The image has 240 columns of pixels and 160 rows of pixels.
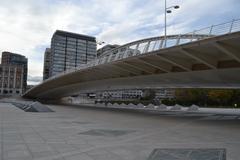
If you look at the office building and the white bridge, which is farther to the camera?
the office building

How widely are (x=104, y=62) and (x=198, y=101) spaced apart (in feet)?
164

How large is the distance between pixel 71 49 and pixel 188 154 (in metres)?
74.5

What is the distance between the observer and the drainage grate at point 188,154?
838 centimetres

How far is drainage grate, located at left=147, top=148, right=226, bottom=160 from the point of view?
8377 millimetres

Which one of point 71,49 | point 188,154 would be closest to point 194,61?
point 188,154

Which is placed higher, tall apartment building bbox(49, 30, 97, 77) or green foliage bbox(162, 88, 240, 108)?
tall apartment building bbox(49, 30, 97, 77)

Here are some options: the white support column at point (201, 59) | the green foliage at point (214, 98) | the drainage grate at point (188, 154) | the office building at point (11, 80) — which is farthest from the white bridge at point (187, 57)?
the office building at point (11, 80)

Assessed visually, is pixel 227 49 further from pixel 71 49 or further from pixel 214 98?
pixel 71 49

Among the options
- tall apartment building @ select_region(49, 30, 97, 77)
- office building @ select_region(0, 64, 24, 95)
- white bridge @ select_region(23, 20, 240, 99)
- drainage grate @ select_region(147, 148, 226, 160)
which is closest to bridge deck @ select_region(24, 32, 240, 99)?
white bridge @ select_region(23, 20, 240, 99)

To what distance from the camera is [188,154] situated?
29.0 ft

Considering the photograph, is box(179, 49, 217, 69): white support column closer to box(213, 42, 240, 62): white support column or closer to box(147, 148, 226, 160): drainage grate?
box(213, 42, 240, 62): white support column

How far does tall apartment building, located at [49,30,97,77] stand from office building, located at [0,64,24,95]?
66.6 meters

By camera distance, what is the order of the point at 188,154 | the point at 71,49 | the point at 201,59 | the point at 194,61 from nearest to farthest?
the point at 188,154 < the point at 201,59 < the point at 194,61 < the point at 71,49

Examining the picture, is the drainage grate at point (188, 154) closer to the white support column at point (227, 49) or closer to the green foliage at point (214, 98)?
the white support column at point (227, 49)
